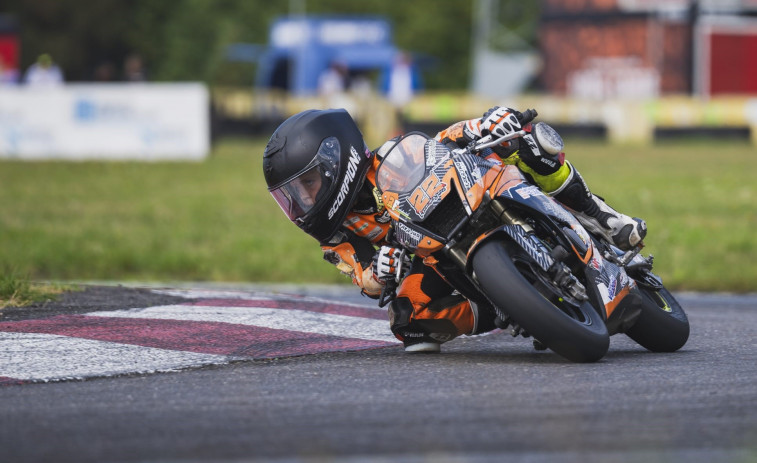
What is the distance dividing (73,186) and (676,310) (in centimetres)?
1345

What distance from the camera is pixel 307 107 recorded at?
101ft

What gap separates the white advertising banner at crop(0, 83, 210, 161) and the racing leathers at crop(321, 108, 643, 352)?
52.4 ft

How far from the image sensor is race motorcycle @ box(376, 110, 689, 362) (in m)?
5.17

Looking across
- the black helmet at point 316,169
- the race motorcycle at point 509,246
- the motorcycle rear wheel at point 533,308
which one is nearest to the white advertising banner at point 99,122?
the black helmet at point 316,169

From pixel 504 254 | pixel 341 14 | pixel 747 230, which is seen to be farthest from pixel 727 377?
pixel 341 14

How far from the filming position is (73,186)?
59.7 ft

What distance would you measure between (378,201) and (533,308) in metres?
1.08

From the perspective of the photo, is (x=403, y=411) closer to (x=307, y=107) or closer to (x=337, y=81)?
(x=307, y=107)

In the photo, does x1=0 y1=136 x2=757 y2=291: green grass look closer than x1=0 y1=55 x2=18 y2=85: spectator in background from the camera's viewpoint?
Yes

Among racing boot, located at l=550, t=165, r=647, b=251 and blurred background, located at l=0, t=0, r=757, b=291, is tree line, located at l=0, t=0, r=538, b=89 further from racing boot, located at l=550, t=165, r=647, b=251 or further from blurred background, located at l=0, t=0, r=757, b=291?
racing boot, located at l=550, t=165, r=647, b=251

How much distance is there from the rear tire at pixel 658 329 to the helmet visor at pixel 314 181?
1.64m

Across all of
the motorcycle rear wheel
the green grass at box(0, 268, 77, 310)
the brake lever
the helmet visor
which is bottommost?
the green grass at box(0, 268, 77, 310)

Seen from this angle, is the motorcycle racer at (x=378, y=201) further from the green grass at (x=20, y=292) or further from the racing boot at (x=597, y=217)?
the green grass at (x=20, y=292)

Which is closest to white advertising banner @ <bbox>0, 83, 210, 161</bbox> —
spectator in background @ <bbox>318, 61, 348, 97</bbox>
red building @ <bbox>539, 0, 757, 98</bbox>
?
spectator in background @ <bbox>318, 61, 348, 97</bbox>
